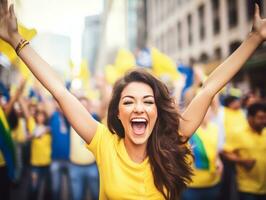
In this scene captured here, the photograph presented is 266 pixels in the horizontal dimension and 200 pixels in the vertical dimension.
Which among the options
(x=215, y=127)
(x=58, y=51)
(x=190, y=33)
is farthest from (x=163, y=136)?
(x=190, y=33)

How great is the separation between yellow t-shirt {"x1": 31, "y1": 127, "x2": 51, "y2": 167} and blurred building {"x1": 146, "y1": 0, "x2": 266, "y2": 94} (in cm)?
1366

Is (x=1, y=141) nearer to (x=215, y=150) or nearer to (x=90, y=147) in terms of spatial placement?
(x=90, y=147)

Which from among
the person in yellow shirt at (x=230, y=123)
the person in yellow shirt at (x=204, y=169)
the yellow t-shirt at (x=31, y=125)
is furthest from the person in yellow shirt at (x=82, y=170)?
the person in yellow shirt at (x=230, y=123)

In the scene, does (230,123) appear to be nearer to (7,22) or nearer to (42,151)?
(42,151)

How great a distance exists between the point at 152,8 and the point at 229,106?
126 ft

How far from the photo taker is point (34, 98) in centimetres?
807

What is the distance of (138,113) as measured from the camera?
2350 millimetres

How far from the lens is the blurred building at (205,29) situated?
70.3ft

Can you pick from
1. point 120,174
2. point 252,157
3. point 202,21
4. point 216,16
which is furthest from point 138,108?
point 202,21

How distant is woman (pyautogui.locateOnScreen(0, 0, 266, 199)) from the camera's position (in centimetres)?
229

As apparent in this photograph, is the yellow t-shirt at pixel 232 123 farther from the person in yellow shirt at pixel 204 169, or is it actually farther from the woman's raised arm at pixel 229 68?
the woman's raised arm at pixel 229 68

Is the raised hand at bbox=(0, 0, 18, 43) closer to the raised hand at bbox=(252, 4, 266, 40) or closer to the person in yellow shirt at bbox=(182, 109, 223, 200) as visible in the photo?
the raised hand at bbox=(252, 4, 266, 40)

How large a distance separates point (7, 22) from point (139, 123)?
101 centimetres

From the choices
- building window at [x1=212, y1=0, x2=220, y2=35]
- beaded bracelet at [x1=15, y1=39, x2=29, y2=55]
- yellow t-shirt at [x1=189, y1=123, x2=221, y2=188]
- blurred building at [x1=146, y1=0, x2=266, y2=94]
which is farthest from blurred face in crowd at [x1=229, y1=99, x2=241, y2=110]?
building window at [x1=212, y1=0, x2=220, y2=35]
